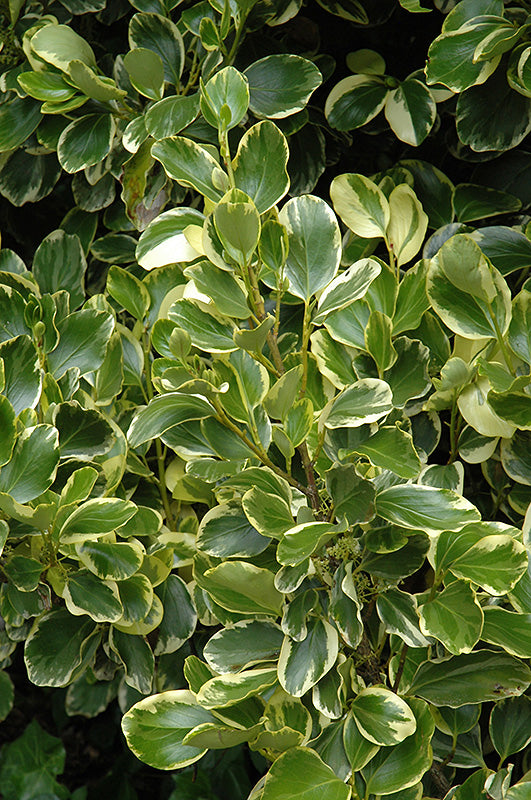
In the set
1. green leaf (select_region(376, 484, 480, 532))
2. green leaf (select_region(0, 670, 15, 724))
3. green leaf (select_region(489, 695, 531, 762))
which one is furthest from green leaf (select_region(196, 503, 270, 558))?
green leaf (select_region(0, 670, 15, 724))

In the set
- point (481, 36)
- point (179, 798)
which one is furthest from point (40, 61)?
point (179, 798)

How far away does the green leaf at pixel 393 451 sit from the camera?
575 millimetres

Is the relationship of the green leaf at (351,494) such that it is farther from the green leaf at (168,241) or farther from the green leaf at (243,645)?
the green leaf at (168,241)

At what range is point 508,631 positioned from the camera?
0.61m

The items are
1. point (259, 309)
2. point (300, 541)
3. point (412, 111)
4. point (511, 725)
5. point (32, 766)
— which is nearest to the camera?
point (300, 541)

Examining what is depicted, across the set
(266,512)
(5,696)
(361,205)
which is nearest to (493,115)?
(361,205)

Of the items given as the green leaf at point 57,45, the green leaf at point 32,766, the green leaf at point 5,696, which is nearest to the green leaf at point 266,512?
the green leaf at point 57,45

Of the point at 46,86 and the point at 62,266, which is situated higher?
the point at 46,86

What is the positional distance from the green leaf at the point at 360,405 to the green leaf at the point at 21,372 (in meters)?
0.28

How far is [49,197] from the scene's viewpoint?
1187 mm

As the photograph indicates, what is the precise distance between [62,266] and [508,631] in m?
0.65

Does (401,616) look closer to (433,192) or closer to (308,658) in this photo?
(308,658)

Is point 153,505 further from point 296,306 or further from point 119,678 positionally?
point 119,678

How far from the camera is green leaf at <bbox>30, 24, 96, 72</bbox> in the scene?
2.66 ft
